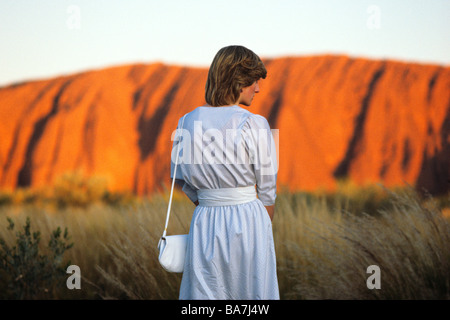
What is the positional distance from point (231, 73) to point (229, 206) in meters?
0.67

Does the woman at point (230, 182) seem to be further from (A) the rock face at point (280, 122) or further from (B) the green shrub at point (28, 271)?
(A) the rock face at point (280, 122)

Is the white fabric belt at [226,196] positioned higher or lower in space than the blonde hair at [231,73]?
lower

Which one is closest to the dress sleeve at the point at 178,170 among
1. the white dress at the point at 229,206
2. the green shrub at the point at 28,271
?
the white dress at the point at 229,206

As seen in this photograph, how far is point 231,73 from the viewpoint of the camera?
6.95ft

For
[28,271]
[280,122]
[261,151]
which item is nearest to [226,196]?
[261,151]

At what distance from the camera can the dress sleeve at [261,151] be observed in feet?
6.81

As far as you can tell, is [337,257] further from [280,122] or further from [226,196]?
[280,122]

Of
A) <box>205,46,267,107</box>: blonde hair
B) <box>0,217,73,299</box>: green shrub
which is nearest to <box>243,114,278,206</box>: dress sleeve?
<box>205,46,267,107</box>: blonde hair

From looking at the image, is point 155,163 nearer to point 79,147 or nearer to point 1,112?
point 79,147

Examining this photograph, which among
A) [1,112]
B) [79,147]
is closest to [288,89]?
[79,147]

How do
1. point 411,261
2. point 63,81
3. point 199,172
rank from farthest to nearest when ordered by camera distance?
point 63,81
point 411,261
point 199,172
